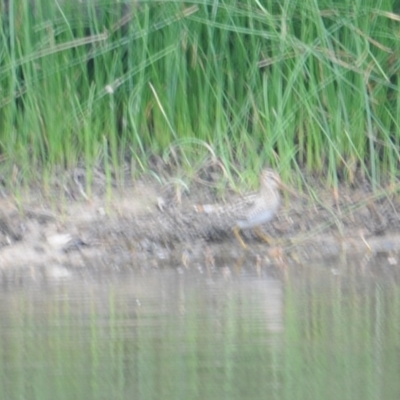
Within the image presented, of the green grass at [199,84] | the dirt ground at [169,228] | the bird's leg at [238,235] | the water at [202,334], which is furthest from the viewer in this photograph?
the green grass at [199,84]

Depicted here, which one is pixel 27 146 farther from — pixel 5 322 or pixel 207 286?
pixel 5 322

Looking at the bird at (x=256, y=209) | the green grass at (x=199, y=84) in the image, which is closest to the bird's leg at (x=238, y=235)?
the bird at (x=256, y=209)

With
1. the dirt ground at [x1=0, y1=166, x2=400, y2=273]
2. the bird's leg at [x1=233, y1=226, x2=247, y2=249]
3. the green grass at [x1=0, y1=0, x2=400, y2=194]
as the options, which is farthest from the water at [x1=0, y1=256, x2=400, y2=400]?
the green grass at [x1=0, y1=0, x2=400, y2=194]

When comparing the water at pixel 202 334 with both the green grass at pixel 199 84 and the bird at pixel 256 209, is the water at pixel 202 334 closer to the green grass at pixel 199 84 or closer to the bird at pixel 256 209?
the bird at pixel 256 209

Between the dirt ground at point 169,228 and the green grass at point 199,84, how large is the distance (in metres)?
0.14

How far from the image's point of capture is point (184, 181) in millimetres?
5664

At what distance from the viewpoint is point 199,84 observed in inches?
221

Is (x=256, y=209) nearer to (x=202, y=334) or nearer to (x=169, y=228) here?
(x=169, y=228)

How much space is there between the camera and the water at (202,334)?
2.92 meters

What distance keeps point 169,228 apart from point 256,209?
43 centimetres

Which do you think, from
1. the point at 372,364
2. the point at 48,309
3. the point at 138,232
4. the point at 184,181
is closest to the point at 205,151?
the point at 184,181

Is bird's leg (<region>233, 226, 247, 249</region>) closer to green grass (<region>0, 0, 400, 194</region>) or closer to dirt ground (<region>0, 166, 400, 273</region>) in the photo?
dirt ground (<region>0, 166, 400, 273</region>)

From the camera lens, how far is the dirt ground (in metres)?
5.19

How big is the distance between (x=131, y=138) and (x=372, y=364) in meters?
2.90
